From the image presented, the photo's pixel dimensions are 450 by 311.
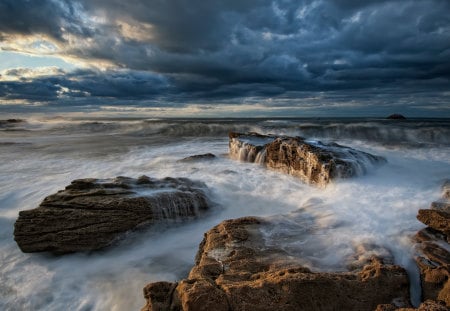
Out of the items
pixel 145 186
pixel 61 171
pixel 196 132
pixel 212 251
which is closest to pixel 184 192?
pixel 145 186

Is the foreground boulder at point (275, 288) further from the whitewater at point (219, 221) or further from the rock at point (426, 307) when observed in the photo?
the whitewater at point (219, 221)

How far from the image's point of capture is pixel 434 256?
352 cm

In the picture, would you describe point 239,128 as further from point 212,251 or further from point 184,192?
point 212,251

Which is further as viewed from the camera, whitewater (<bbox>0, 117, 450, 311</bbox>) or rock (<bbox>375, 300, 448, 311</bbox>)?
whitewater (<bbox>0, 117, 450, 311</bbox>)

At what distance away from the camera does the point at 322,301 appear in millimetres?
2639

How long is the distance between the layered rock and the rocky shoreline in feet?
0.03

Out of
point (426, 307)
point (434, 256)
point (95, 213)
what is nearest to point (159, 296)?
point (426, 307)

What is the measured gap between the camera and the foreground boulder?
2523mm

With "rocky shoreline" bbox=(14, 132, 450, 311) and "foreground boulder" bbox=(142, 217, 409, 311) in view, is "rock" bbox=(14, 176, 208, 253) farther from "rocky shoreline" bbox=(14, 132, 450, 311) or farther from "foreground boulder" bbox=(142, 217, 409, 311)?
"foreground boulder" bbox=(142, 217, 409, 311)

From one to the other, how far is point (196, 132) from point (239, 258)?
86.9ft

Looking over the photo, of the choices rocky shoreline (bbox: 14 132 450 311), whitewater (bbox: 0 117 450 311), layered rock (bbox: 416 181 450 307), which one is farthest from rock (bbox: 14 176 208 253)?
layered rock (bbox: 416 181 450 307)

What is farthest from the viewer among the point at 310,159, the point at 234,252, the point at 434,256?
the point at 310,159

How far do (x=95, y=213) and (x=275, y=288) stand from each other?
11.9ft

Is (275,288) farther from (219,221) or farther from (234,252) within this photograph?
(219,221)
